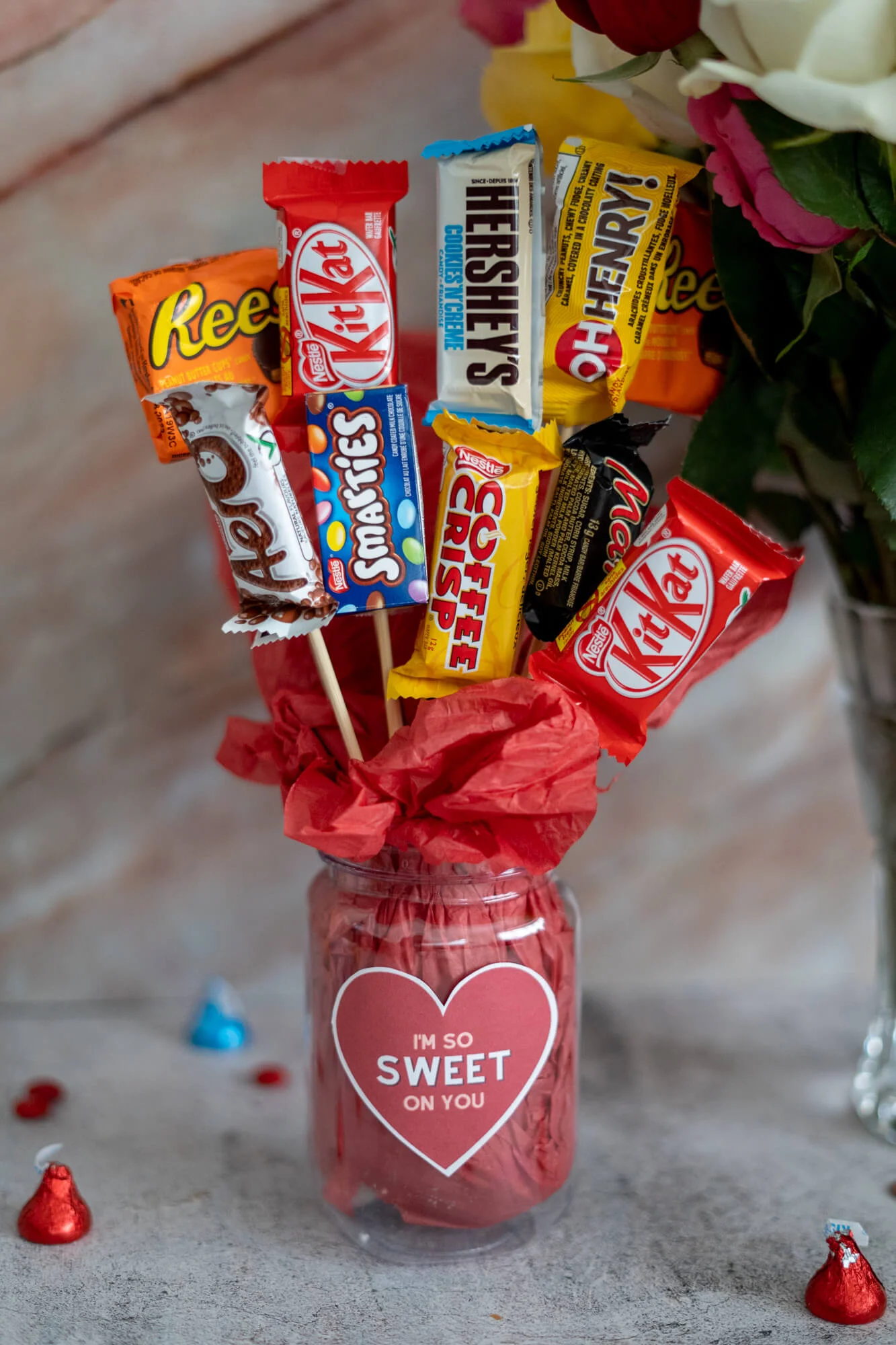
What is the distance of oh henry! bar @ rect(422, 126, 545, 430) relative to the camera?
23.7 inches

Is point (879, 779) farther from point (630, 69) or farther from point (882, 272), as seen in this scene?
point (630, 69)

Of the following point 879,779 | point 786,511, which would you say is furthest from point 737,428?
point 879,779

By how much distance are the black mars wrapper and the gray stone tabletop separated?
35 cm

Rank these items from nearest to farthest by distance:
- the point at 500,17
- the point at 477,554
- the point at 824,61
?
1. the point at 824,61
2. the point at 477,554
3. the point at 500,17

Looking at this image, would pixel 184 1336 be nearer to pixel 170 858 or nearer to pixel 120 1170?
pixel 120 1170

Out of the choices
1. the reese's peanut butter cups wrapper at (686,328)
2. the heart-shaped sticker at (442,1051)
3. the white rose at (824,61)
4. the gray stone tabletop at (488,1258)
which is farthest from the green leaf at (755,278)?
the gray stone tabletop at (488,1258)

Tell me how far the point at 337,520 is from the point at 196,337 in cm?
12

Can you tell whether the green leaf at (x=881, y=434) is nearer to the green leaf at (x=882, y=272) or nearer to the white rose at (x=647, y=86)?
the green leaf at (x=882, y=272)

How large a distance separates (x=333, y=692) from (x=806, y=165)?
340mm

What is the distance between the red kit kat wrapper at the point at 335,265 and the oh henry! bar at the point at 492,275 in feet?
0.10

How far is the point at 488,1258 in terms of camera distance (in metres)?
0.67

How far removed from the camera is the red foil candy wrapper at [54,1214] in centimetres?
67

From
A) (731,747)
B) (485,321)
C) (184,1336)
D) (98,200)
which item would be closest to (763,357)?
(485,321)

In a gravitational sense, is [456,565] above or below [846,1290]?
above
